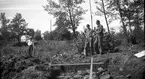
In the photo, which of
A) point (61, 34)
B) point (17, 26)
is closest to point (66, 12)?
point (61, 34)

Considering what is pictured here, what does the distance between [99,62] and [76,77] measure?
168cm

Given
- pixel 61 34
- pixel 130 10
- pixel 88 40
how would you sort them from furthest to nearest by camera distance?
pixel 61 34
pixel 130 10
pixel 88 40

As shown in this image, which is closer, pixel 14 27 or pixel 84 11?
pixel 84 11

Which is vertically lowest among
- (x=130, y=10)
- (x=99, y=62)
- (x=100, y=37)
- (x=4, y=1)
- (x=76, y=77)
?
(x=76, y=77)

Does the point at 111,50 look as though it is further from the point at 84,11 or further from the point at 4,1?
the point at 84,11

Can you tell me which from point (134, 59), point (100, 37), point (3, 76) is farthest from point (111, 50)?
point (3, 76)

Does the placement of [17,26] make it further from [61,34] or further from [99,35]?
[99,35]

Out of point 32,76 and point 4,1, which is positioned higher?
point 4,1

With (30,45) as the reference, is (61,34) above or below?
above

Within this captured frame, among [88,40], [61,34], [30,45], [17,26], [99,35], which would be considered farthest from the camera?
[17,26]

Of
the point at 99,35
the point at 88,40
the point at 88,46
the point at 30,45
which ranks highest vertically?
the point at 99,35

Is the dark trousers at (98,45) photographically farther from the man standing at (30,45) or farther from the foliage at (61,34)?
the foliage at (61,34)

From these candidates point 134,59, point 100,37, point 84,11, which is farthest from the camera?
point 84,11

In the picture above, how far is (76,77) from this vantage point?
22.2 ft
